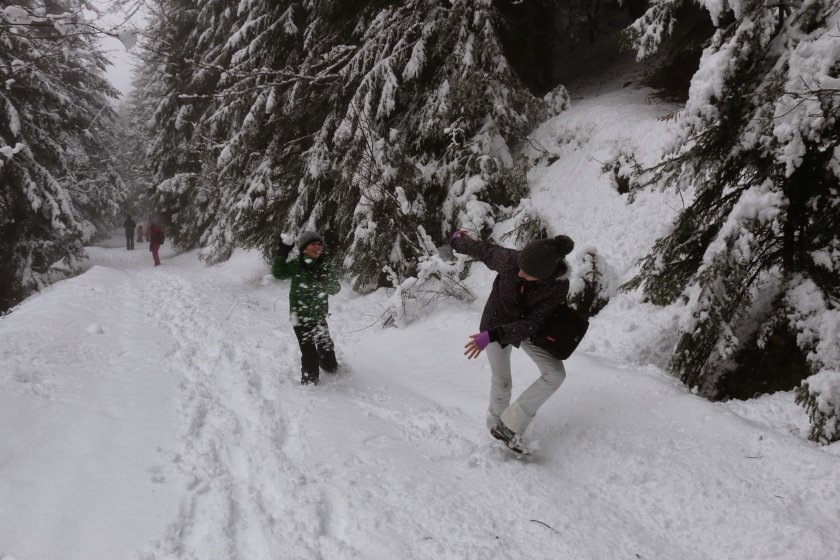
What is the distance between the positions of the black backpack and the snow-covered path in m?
0.98

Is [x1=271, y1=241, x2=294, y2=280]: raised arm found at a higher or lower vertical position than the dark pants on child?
higher

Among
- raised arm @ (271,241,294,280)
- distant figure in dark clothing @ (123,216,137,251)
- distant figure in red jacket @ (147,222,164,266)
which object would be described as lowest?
distant figure in dark clothing @ (123,216,137,251)

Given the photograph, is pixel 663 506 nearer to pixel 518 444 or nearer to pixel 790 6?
pixel 518 444

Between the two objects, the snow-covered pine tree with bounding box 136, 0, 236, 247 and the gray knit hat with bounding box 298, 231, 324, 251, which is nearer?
the gray knit hat with bounding box 298, 231, 324, 251

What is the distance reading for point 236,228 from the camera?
12219mm

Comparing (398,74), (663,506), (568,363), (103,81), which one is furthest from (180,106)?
(663,506)

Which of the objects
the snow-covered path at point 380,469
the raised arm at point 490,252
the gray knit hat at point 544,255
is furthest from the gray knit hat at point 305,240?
the gray knit hat at point 544,255

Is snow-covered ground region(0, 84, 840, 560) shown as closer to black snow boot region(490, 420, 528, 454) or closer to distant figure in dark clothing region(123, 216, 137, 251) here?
black snow boot region(490, 420, 528, 454)

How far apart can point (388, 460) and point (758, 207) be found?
3.72 metres

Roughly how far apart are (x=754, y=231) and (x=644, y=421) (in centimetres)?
192

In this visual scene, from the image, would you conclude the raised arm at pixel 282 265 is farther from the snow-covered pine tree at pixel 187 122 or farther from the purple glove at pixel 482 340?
the snow-covered pine tree at pixel 187 122

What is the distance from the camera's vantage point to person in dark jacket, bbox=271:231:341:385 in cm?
518

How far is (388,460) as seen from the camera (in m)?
3.65

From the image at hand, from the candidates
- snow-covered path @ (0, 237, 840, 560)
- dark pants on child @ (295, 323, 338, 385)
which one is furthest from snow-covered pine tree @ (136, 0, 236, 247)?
snow-covered path @ (0, 237, 840, 560)
